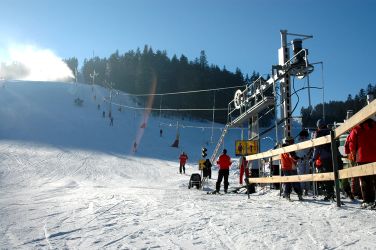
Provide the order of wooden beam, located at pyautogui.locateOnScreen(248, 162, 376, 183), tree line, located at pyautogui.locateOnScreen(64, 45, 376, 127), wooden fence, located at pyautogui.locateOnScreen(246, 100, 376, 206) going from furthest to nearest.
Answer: tree line, located at pyautogui.locateOnScreen(64, 45, 376, 127), wooden beam, located at pyautogui.locateOnScreen(248, 162, 376, 183), wooden fence, located at pyautogui.locateOnScreen(246, 100, 376, 206)

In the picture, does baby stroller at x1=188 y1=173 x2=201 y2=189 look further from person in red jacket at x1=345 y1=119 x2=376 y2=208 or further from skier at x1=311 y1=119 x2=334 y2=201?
person in red jacket at x1=345 y1=119 x2=376 y2=208

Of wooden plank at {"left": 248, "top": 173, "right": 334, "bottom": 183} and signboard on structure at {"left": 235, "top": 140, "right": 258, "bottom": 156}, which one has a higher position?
signboard on structure at {"left": 235, "top": 140, "right": 258, "bottom": 156}

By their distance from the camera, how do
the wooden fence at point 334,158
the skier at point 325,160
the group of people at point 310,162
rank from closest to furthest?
the wooden fence at point 334,158
the skier at point 325,160
the group of people at point 310,162

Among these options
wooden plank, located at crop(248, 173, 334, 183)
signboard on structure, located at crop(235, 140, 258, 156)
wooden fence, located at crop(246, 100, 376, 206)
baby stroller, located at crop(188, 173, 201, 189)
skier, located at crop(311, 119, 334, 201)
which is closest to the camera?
wooden fence, located at crop(246, 100, 376, 206)

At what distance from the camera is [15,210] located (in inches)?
334

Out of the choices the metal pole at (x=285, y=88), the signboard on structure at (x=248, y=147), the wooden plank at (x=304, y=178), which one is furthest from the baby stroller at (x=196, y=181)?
the wooden plank at (x=304, y=178)

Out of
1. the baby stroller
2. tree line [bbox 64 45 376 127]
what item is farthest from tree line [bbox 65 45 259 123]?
the baby stroller

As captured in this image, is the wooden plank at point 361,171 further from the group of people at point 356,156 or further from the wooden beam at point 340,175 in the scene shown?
the group of people at point 356,156

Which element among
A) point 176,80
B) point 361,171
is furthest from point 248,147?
point 176,80

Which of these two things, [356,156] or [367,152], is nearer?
[367,152]

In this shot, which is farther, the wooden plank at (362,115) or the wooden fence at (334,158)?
the wooden fence at (334,158)

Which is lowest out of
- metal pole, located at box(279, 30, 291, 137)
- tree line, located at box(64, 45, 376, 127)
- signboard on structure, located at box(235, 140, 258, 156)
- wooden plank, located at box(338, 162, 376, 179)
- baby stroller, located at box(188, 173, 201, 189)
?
wooden plank, located at box(338, 162, 376, 179)

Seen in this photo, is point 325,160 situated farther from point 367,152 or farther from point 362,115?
point 362,115

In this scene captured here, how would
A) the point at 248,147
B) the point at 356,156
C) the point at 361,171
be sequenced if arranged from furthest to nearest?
1. the point at 248,147
2. the point at 356,156
3. the point at 361,171
